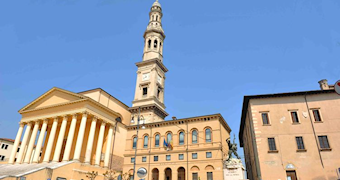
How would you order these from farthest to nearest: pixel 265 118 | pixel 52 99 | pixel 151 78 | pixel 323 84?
pixel 151 78, pixel 52 99, pixel 323 84, pixel 265 118

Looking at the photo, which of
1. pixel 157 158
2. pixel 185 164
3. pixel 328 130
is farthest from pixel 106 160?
pixel 328 130

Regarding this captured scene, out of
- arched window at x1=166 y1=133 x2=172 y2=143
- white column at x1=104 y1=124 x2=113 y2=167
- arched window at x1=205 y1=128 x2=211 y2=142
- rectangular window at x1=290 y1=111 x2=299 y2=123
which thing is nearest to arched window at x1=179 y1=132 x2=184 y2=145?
arched window at x1=166 y1=133 x2=172 y2=143

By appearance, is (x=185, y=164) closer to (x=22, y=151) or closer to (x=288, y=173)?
(x=288, y=173)

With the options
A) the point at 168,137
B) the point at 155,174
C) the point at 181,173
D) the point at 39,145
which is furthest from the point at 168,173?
the point at 39,145

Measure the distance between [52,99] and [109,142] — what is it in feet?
43.4

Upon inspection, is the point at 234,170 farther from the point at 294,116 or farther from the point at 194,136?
the point at 194,136

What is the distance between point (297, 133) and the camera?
27.8 meters

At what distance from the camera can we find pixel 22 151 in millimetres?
40062

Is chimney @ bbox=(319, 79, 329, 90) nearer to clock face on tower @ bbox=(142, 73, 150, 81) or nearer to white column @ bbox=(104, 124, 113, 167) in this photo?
clock face on tower @ bbox=(142, 73, 150, 81)

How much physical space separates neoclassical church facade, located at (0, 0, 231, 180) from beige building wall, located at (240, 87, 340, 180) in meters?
8.81

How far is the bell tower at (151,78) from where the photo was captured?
50.8 m

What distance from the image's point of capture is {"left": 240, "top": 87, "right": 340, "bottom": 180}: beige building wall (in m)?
25.9

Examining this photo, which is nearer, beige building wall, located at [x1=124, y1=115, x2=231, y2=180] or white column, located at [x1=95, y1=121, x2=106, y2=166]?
beige building wall, located at [x1=124, y1=115, x2=231, y2=180]

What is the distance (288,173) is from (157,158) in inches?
806
